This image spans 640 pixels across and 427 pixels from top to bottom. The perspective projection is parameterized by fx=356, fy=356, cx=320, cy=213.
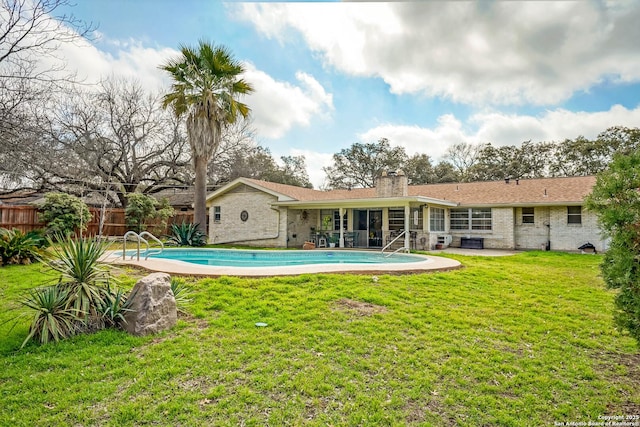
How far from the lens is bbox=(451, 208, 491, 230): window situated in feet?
61.0

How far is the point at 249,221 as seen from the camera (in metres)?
19.5

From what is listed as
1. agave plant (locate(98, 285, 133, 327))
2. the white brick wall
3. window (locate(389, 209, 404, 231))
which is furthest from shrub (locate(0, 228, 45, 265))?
the white brick wall

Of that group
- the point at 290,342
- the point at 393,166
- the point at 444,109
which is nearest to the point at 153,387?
the point at 290,342

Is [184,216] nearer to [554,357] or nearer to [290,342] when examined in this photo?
[290,342]

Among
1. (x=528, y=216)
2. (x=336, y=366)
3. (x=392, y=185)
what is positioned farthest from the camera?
(x=392, y=185)

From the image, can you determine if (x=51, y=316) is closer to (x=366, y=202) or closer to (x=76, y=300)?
(x=76, y=300)

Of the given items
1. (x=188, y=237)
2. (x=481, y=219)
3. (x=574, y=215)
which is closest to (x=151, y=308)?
(x=188, y=237)

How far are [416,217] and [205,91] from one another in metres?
12.3

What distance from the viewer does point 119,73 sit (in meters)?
24.1

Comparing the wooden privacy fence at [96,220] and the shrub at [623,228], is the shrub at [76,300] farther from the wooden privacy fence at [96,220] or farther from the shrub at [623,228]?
the wooden privacy fence at [96,220]

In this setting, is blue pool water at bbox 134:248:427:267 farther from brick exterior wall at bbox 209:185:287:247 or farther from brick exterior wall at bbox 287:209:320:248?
brick exterior wall at bbox 287:209:320:248

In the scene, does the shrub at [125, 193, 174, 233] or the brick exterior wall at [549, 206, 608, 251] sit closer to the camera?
the brick exterior wall at [549, 206, 608, 251]

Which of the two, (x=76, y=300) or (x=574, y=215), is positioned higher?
(x=574, y=215)

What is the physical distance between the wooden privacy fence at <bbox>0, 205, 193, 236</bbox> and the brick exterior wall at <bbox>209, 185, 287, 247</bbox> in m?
5.24
